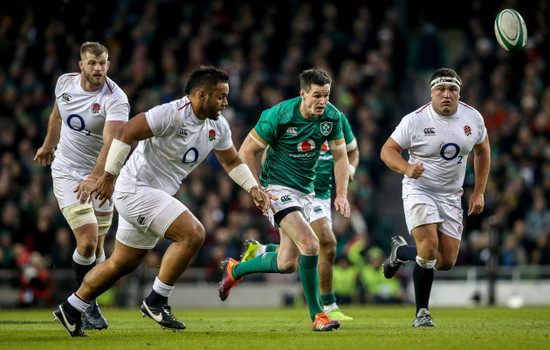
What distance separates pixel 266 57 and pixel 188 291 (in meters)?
8.00

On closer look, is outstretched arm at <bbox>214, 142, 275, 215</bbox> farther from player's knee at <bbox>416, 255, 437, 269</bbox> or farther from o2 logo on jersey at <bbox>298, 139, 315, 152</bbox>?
player's knee at <bbox>416, 255, 437, 269</bbox>

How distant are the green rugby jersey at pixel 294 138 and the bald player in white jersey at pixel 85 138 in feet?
5.30

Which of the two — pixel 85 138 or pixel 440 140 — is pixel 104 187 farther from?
pixel 440 140

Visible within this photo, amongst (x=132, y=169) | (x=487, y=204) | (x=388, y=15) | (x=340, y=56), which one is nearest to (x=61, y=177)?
(x=132, y=169)

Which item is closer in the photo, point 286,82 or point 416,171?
point 416,171

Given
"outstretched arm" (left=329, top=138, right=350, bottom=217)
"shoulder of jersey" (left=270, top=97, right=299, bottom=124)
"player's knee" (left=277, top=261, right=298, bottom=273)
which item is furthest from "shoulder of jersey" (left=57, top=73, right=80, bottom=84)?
"player's knee" (left=277, top=261, right=298, bottom=273)

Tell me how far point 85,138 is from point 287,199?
2434mm

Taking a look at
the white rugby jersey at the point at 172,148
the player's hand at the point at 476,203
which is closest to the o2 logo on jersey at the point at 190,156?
the white rugby jersey at the point at 172,148

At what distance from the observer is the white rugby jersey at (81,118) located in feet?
33.7

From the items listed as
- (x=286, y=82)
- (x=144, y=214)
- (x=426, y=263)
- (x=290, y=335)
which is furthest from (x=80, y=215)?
(x=286, y=82)

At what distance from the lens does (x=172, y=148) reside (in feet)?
29.2

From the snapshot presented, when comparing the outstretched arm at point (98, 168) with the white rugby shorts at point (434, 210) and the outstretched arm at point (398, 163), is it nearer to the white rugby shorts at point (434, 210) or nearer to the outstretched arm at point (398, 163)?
the outstretched arm at point (398, 163)

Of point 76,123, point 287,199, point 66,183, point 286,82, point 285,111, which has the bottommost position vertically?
point 287,199

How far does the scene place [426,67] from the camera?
79.4 ft
